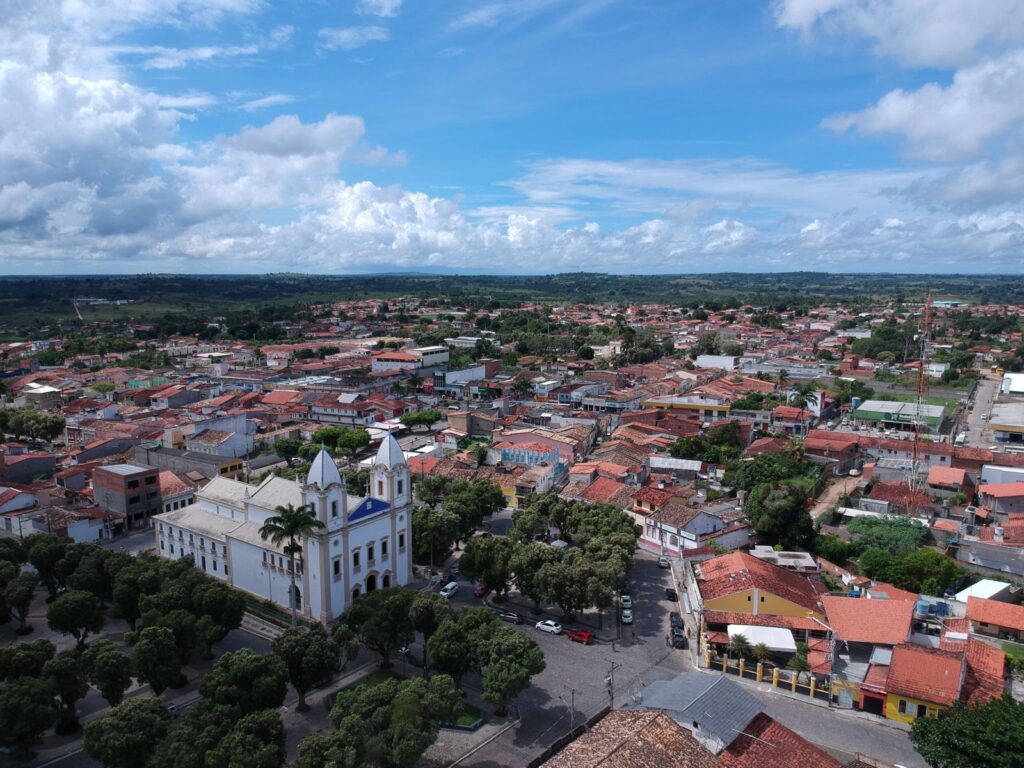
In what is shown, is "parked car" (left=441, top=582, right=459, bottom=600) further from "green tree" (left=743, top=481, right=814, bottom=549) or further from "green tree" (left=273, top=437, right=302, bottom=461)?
"green tree" (left=273, top=437, right=302, bottom=461)

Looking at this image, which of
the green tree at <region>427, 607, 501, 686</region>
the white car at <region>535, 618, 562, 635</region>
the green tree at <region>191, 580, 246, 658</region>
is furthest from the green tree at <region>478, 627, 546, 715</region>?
the green tree at <region>191, 580, 246, 658</region>

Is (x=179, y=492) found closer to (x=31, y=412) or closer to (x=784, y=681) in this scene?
(x=31, y=412)

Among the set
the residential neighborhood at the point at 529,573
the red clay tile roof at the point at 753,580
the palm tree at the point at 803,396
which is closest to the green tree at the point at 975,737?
the residential neighborhood at the point at 529,573

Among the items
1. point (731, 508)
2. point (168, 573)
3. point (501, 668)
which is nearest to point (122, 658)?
point (168, 573)

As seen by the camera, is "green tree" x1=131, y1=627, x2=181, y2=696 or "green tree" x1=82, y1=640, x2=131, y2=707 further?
"green tree" x1=131, y1=627, x2=181, y2=696

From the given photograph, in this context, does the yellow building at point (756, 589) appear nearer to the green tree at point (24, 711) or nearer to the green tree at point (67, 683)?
the green tree at point (67, 683)
